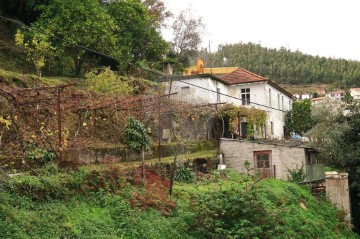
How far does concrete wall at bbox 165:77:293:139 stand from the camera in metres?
32.7

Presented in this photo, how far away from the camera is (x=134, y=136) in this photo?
2141 centimetres

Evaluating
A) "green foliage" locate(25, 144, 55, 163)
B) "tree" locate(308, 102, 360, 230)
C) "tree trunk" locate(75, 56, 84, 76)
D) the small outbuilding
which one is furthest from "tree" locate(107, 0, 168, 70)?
"green foliage" locate(25, 144, 55, 163)

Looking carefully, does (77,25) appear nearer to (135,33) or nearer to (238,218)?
(135,33)

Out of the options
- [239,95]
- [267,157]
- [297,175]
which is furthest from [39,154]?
[239,95]

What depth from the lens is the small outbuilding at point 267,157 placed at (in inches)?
990

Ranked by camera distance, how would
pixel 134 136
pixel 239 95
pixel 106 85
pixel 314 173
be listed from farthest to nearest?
1. pixel 239 95
2. pixel 314 173
3. pixel 106 85
4. pixel 134 136

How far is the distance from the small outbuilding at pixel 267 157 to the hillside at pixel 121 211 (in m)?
6.77

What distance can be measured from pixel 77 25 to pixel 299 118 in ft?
81.6

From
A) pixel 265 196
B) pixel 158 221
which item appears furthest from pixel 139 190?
pixel 265 196

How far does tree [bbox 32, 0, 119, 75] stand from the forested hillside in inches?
2795

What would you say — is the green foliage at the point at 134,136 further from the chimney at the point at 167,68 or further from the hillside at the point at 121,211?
the chimney at the point at 167,68

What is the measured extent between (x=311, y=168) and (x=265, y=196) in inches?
311

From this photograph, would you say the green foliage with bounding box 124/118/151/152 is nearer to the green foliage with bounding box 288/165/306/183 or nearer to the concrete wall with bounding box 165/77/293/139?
the green foliage with bounding box 288/165/306/183

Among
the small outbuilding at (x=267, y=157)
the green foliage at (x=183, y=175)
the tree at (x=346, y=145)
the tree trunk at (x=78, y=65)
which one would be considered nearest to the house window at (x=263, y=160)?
the small outbuilding at (x=267, y=157)
